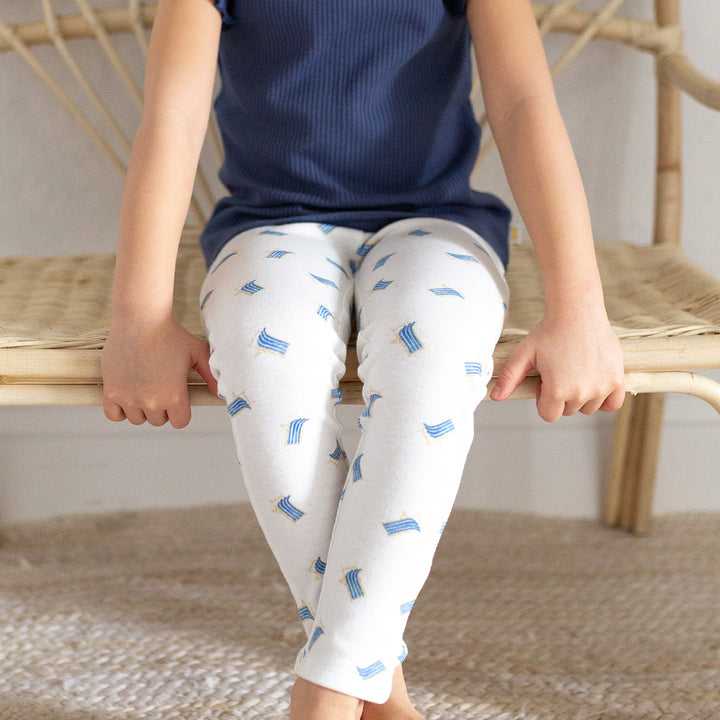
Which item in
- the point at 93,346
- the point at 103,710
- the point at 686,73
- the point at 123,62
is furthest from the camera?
the point at 123,62

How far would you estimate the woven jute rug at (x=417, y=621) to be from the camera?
84 centimetres

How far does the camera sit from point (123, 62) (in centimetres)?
114

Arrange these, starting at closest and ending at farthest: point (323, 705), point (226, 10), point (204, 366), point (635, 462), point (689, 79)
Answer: point (323, 705) → point (204, 366) → point (226, 10) → point (689, 79) → point (635, 462)

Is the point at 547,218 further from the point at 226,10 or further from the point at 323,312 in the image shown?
the point at 226,10

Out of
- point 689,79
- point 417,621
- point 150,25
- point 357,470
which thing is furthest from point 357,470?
point 150,25

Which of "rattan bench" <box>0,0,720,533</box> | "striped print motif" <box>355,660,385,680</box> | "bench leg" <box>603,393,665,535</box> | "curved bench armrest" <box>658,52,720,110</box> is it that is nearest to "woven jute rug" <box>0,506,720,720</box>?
"bench leg" <box>603,393,665,535</box>

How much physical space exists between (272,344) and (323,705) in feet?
0.84

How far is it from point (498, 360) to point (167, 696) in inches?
19.3

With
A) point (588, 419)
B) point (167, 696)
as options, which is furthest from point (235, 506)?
point (588, 419)

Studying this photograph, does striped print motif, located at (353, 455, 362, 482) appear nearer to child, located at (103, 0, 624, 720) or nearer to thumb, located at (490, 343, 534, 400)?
child, located at (103, 0, 624, 720)

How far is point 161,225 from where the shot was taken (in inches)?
27.4

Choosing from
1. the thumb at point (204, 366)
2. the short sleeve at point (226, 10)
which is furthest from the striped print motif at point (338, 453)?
the short sleeve at point (226, 10)

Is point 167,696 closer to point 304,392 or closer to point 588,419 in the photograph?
point 304,392

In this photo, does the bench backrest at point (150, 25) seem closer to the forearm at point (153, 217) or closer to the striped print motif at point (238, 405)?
the forearm at point (153, 217)
